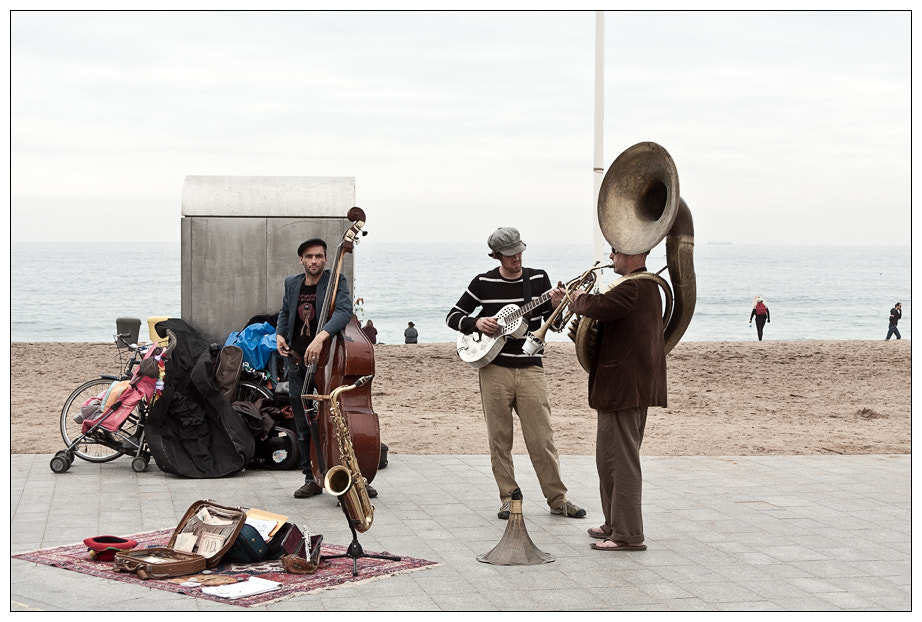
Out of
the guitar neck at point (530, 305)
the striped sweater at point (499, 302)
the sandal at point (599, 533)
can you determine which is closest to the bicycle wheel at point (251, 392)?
the striped sweater at point (499, 302)

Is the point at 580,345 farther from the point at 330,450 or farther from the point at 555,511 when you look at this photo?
the point at 330,450

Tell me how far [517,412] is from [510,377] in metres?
0.24

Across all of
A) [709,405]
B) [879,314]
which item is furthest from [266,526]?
[879,314]

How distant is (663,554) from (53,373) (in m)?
12.7

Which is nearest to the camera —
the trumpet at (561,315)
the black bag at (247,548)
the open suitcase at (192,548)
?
the open suitcase at (192,548)

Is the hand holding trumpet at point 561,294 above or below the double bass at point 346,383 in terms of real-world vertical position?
above

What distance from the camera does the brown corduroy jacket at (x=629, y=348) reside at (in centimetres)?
588

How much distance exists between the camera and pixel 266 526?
5.61 m

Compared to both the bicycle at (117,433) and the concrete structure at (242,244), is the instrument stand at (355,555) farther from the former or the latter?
the concrete structure at (242,244)

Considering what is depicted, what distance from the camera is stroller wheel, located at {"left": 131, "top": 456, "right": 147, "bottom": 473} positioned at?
834cm

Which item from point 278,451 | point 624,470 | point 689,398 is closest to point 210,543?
point 624,470

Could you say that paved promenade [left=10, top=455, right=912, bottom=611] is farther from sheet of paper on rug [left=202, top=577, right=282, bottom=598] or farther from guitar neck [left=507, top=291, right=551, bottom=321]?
guitar neck [left=507, top=291, right=551, bottom=321]

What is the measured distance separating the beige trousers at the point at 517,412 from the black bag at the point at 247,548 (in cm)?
181

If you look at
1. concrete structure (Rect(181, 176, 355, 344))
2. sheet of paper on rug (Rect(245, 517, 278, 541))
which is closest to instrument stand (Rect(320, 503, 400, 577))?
sheet of paper on rug (Rect(245, 517, 278, 541))
